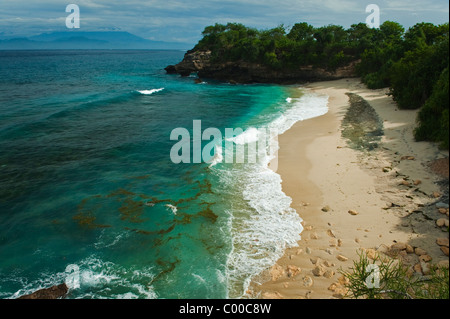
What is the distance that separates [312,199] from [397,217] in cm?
366

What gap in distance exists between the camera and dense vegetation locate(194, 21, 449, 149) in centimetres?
2115

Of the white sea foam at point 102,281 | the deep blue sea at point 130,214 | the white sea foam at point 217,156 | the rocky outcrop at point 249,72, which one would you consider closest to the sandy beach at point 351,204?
the deep blue sea at point 130,214

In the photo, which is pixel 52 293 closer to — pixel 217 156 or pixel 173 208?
pixel 173 208

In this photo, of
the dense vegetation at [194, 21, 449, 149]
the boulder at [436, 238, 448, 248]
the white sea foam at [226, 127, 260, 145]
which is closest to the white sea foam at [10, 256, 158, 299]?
the boulder at [436, 238, 448, 248]

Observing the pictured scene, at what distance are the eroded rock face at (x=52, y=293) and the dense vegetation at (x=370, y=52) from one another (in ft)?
58.2

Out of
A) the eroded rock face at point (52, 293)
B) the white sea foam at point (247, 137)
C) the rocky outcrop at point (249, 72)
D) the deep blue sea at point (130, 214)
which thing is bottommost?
the eroded rock face at point (52, 293)

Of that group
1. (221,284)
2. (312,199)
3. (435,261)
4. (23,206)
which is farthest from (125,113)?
(435,261)

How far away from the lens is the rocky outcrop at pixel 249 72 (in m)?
51.6

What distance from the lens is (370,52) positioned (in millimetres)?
45719

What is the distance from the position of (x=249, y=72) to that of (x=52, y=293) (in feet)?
179

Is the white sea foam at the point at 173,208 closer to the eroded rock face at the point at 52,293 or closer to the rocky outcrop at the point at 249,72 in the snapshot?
the eroded rock face at the point at 52,293

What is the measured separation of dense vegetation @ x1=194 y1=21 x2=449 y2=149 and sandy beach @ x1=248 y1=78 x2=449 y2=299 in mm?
2215

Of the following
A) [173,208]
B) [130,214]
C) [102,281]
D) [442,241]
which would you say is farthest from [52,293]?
[442,241]

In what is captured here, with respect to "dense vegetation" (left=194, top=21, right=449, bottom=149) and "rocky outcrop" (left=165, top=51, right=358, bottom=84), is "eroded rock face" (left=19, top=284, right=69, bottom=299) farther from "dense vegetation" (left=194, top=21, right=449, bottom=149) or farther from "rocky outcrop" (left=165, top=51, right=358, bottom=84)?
"rocky outcrop" (left=165, top=51, right=358, bottom=84)
